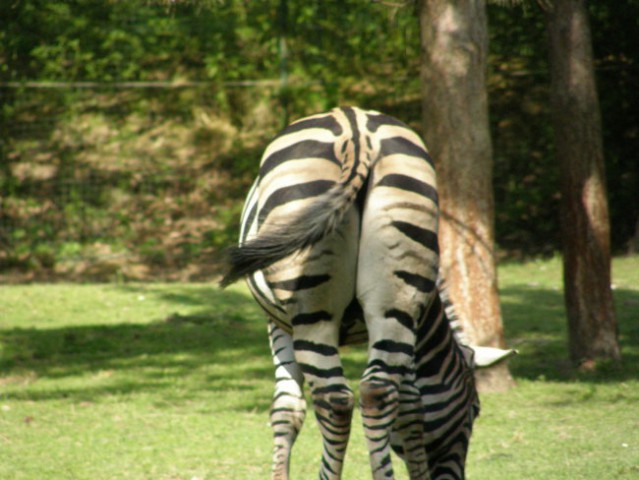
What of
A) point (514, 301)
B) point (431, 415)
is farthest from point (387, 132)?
point (514, 301)

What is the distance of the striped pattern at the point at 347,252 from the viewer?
12.1 feet

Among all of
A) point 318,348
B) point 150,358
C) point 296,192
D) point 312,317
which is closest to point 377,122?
point 296,192

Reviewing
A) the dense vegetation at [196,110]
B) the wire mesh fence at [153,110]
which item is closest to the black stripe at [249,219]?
the wire mesh fence at [153,110]

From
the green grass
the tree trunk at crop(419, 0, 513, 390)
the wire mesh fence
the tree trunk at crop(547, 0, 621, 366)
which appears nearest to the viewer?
the green grass

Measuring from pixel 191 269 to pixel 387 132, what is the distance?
423 inches

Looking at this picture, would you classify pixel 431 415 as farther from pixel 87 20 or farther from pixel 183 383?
pixel 87 20

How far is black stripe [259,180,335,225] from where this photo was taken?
3.74m

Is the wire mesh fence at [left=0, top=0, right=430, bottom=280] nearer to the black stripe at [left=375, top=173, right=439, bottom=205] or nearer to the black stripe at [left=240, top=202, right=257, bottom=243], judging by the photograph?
the black stripe at [left=240, top=202, right=257, bottom=243]

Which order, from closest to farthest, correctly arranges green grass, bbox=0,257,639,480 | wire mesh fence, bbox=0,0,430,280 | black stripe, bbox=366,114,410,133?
black stripe, bbox=366,114,410,133, green grass, bbox=0,257,639,480, wire mesh fence, bbox=0,0,430,280

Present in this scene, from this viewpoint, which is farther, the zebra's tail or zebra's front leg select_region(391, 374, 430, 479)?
zebra's front leg select_region(391, 374, 430, 479)

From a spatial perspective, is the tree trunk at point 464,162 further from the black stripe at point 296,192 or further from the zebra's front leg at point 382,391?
the black stripe at point 296,192

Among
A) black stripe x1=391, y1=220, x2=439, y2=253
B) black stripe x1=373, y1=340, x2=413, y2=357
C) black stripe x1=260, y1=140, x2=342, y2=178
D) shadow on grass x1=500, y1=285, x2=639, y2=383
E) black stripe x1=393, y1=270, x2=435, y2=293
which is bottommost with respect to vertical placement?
shadow on grass x1=500, y1=285, x2=639, y2=383

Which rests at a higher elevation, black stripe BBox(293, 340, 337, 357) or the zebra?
the zebra

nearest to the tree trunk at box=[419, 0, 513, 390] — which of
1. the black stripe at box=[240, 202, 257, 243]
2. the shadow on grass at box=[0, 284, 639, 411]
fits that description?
the shadow on grass at box=[0, 284, 639, 411]
